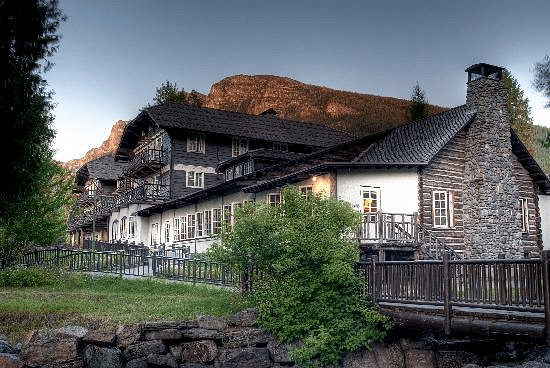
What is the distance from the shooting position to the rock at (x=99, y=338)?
15.5 m

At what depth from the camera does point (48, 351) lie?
49.3 ft

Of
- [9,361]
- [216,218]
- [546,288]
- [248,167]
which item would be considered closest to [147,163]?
[216,218]

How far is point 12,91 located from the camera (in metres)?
18.3

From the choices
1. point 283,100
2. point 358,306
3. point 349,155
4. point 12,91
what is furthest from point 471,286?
point 283,100

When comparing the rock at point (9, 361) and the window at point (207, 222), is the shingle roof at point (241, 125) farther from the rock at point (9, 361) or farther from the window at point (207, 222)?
the rock at point (9, 361)

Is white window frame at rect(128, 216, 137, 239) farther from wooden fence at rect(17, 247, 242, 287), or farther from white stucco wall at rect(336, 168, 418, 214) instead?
white stucco wall at rect(336, 168, 418, 214)

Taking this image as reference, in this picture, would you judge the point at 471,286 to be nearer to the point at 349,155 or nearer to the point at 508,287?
the point at 508,287

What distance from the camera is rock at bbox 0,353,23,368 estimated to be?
14.5 meters

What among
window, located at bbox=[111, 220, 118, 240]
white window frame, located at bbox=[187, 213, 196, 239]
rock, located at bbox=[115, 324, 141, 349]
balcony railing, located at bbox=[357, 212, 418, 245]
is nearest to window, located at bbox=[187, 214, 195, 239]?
white window frame, located at bbox=[187, 213, 196, 239]

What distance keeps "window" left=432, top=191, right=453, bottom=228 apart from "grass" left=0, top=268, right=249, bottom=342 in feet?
42.6

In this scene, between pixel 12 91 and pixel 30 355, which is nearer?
pixel 30 355

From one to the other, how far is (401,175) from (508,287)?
1584cm

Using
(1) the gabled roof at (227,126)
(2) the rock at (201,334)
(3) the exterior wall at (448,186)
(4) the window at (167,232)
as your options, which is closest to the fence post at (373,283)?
(2) the rock at (201,334)

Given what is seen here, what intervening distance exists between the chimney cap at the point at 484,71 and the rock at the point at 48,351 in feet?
78.3
